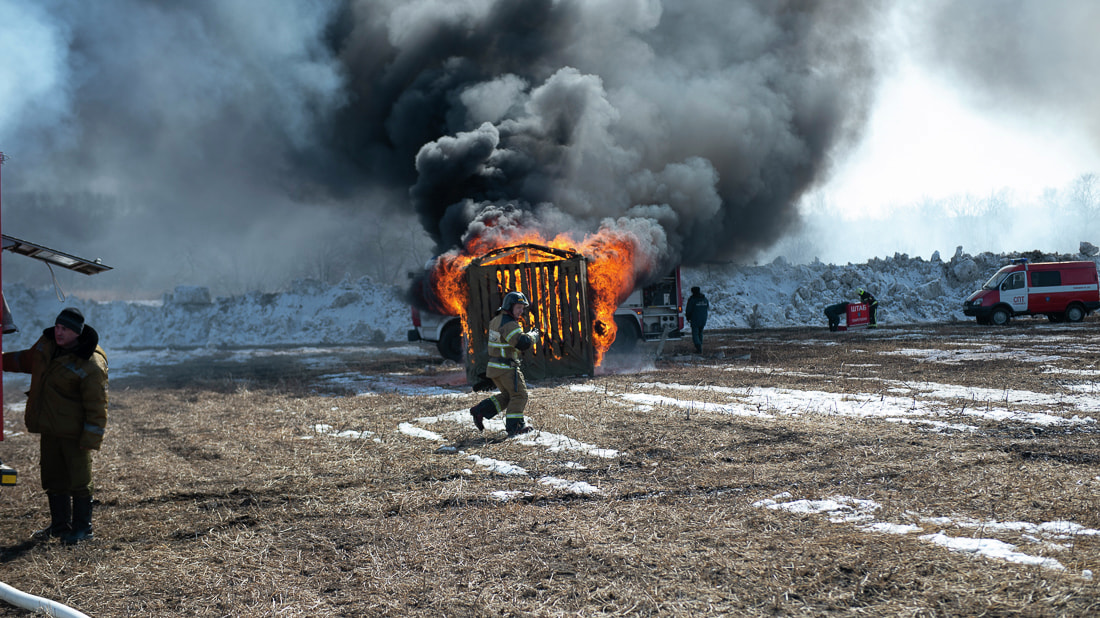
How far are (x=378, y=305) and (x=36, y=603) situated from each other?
32.2 meters

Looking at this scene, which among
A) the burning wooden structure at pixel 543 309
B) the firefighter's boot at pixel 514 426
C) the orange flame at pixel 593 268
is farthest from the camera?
the orange flame at pixel 593 268

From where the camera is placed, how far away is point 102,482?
6.15 meters

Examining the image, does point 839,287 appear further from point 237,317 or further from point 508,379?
point 508,379

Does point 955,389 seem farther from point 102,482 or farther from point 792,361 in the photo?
point 102,482

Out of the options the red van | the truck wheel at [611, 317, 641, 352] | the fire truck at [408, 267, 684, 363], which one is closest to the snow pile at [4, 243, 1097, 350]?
the red van

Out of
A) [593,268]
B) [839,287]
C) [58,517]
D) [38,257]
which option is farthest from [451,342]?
[839,287]

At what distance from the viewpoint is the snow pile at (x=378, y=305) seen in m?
32.4

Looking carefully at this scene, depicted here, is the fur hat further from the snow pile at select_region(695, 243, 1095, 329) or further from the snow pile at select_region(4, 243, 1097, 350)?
the snow pile at select_region(695, 243, 1095, 329)

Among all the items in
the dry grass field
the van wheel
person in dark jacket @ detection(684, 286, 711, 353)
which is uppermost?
person in dark jacket @ detection(684, 286, 711, 353)

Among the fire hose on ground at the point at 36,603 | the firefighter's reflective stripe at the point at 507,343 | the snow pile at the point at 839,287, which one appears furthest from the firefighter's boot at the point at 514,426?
the snow pile at the point at 839,287

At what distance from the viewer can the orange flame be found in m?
15.1

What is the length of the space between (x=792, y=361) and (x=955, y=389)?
526cm

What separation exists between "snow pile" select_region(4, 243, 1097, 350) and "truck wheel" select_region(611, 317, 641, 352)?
15820 mm

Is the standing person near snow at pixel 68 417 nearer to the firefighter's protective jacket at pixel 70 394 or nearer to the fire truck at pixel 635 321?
the firefighter's protective jacket at pixel 70 394
